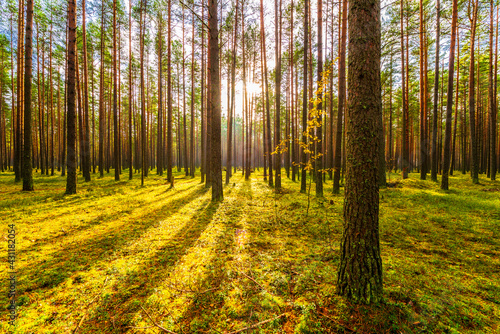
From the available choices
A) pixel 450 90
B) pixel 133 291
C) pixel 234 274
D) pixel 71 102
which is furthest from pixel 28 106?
pixel 450 90

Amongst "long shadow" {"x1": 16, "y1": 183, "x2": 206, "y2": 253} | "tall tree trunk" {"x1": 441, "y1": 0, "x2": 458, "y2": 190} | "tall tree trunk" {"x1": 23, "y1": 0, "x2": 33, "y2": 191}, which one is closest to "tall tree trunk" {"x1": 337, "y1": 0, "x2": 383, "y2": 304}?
"long shadow" {"x1": 16, "y1": 183, "x2": 206, "y2": 253}

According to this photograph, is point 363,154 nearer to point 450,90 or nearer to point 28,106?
point 450,90

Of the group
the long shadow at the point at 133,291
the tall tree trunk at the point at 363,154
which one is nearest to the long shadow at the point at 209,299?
the long shadow at the point at 133,291

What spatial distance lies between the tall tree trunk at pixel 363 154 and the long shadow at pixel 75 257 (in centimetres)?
429

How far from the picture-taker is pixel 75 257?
341 cm

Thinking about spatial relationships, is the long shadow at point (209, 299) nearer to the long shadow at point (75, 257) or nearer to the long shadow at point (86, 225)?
the long shadow at point (75, 257)

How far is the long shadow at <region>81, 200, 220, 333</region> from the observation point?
2.00 metres

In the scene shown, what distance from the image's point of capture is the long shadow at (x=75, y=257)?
2.69 m

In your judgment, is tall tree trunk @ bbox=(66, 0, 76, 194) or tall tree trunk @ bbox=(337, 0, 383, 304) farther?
tall tree trunk @ bbox=(66, 0, 76, 194)

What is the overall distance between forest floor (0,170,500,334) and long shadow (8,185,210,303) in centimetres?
2

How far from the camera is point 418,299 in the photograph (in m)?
2.27

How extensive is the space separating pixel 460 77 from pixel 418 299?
28715 millimetres

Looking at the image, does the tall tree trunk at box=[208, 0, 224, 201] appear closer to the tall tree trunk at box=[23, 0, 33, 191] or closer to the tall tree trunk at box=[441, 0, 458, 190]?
the tall tree trunk at box=[23, 0, 33, 191]

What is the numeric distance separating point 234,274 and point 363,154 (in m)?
2.68
